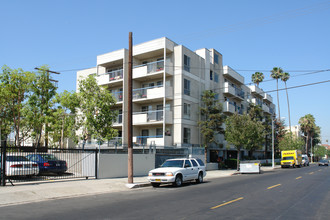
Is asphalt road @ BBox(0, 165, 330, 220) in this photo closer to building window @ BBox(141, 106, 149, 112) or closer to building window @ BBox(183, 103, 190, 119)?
building window @ BBox(183, 103, 190, 119)

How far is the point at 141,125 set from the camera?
34344 millimetres

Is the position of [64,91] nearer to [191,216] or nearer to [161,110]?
[161,110]

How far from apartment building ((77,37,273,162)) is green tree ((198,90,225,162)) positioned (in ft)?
3.72

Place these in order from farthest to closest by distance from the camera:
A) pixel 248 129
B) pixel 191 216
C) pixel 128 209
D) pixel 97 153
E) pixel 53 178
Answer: pixel 248 129 → pixel 97 153 → pixel 53 178 → pixel 128 209 → pixel 191 216

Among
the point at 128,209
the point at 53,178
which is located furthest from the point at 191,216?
the point at 53,178

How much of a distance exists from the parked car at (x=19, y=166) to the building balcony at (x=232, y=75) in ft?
104

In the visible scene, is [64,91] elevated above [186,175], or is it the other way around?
[64,91]

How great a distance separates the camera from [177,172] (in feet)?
55.4

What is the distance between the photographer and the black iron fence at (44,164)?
48.8 ft

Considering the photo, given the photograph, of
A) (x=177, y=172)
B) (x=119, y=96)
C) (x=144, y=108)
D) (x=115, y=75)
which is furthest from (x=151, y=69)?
(x=177, y=172)

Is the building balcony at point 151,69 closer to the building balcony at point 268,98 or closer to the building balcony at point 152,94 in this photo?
the building balcony at point 152,94

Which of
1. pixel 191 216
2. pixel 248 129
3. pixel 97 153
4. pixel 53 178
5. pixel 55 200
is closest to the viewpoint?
pixel 191 216

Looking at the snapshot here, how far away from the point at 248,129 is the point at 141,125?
12.0 m

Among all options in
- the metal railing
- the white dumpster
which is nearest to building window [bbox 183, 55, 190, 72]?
the metal railing
